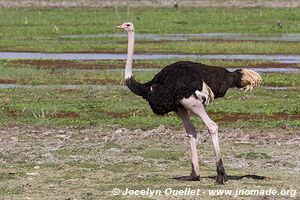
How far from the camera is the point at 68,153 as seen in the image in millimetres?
14344

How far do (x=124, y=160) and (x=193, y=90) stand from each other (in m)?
2.28

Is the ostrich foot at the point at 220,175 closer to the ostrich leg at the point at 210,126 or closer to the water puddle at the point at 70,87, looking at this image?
the ostrich leg at the point at 210,126

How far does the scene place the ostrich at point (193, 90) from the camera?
11.9 metres

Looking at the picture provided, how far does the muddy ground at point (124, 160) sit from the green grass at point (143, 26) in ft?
54.8

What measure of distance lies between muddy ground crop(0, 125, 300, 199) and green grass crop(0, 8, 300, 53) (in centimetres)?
1670

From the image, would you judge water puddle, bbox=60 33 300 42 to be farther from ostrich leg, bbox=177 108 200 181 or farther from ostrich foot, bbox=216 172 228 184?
ostrich foot, bbox=216 172 228 184

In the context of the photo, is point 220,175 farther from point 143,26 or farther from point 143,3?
point 143,3

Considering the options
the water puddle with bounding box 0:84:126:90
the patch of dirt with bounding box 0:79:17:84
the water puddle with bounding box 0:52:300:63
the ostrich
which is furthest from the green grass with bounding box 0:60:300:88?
the ostrich

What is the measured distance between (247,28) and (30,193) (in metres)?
31.0

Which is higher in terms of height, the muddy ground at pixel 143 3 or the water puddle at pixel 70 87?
the water puddle at pixel 70 87

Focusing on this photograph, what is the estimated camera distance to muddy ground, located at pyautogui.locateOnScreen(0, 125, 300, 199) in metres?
11.7

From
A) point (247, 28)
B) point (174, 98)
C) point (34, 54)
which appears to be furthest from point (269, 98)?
point (247, 28)

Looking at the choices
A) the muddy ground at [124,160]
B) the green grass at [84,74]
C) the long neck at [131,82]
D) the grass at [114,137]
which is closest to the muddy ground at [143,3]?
Result: the green grass at [84,74]

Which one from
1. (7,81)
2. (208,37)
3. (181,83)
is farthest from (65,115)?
(208,37)
